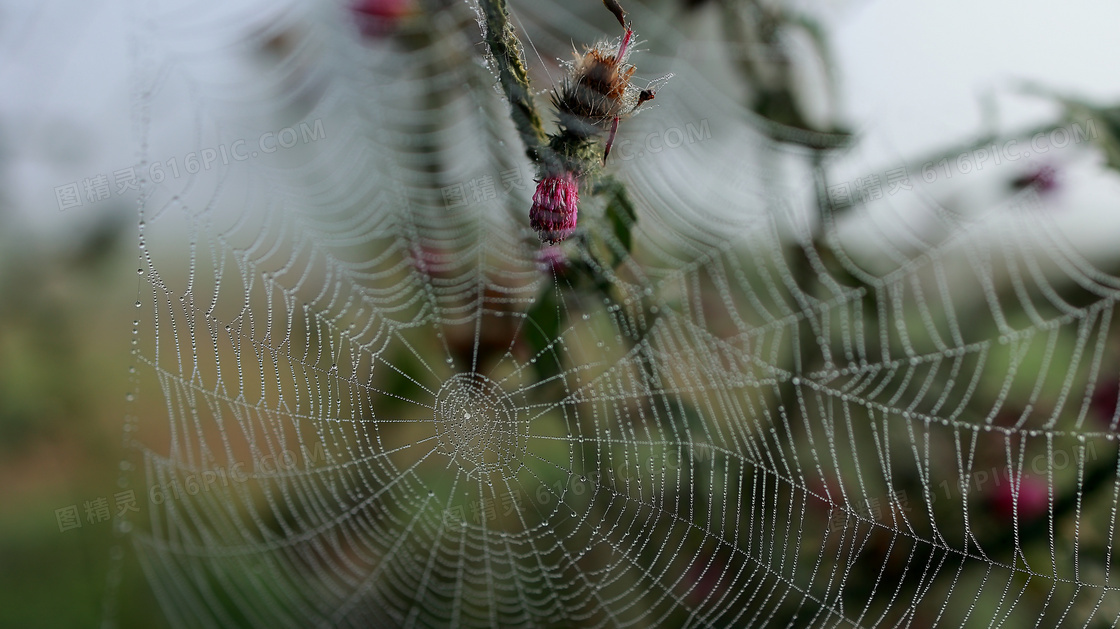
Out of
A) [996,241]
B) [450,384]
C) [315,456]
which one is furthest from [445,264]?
[996,241]

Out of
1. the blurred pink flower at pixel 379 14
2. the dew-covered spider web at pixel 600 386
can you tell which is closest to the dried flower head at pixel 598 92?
the dew-covered spider web at pixel 600 386

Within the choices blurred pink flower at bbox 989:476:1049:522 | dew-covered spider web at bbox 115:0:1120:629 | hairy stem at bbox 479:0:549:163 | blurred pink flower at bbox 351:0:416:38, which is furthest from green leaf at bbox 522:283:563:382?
blurred pink flower at bbox 989:476:1049:522

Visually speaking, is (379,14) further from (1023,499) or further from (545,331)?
(1023,499)

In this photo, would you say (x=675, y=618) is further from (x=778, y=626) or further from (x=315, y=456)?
(x=315, y=456)

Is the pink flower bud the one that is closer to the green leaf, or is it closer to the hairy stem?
the hairy stem

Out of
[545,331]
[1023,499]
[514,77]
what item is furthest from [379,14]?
[1023,499]

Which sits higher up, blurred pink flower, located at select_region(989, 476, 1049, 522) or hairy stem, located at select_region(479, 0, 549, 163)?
hairy stem, located at select_region(479, 0, 549, 163)
